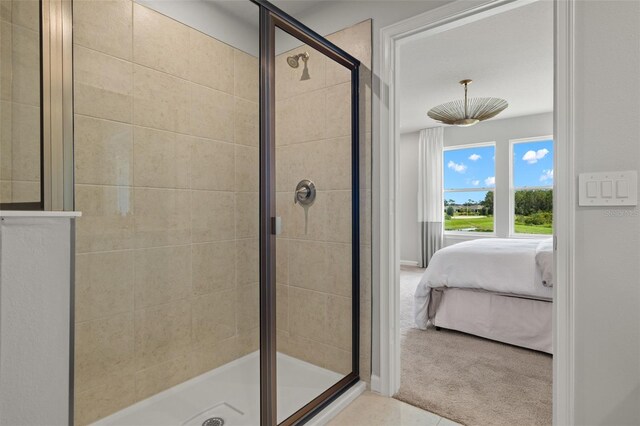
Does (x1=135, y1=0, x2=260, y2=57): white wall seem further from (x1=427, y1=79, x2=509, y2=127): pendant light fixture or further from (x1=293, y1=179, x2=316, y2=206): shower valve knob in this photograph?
(x1=427, y1=79, x2=509, y2=127): pendant light fixture

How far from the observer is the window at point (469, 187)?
19.4 feet

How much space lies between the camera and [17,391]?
2.19 ft

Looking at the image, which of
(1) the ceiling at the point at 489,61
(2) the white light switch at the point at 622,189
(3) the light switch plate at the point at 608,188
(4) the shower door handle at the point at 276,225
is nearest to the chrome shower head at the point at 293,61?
(1) the ceiling at the point at 489,61

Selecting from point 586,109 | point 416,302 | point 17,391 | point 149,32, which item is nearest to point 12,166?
point 17,391

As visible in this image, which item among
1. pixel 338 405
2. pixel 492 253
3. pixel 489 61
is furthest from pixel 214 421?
pixel 489 61

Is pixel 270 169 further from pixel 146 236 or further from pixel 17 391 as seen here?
pixel 17 391

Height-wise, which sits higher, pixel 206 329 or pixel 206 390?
pixel 206 329

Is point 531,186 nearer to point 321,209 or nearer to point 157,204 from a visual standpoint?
point 321,209

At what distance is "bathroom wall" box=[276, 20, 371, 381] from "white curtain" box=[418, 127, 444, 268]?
4.51 m

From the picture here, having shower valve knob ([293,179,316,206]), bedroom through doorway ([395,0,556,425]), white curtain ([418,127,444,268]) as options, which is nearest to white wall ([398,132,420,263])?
white curtain ([418,127,444,268])

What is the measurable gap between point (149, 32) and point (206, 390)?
2.07 meters

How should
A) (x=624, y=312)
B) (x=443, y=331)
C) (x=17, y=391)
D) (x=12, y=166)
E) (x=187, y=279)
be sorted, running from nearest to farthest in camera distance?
(x=17, y=391)
(x=12, y=166)
(x=624, y=312)
(x=187, y=279)
(x=443, y=331)

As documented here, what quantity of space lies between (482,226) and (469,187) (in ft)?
2.38

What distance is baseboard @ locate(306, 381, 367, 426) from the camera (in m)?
1.75
